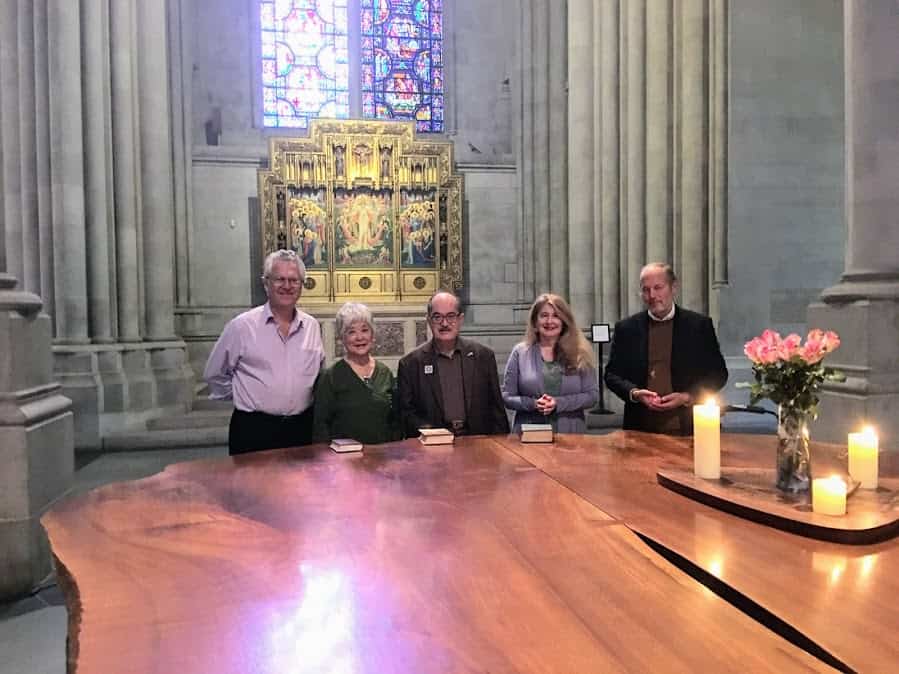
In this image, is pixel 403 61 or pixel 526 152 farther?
pixel 403 61

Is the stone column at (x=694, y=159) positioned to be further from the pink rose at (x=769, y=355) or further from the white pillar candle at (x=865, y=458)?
the pink rose at (x=769, y=355)

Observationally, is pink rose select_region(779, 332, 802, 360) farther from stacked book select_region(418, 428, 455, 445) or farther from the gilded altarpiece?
the gilded altarpiece

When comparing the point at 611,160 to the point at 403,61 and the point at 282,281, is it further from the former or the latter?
the point at 282,281

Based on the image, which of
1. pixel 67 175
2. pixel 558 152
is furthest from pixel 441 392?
pixel 558 152

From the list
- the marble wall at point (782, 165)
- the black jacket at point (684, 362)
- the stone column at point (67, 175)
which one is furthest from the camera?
the marble wall at point (782, 165)

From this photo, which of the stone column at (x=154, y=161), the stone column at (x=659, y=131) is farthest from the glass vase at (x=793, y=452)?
the stone column at (x=154, y=161)

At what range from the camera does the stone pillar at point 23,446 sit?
3717 millimetres

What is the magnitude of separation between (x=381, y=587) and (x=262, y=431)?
6.93ft

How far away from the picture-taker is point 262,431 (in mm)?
3455

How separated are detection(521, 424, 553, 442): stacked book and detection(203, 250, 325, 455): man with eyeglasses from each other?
1.02m

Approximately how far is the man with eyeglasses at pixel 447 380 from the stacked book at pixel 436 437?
28 centimetres

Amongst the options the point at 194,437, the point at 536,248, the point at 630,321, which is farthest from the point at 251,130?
the point at 630,321

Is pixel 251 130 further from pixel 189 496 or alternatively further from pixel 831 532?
pixel 831 532

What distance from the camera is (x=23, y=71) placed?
23.5 feet
